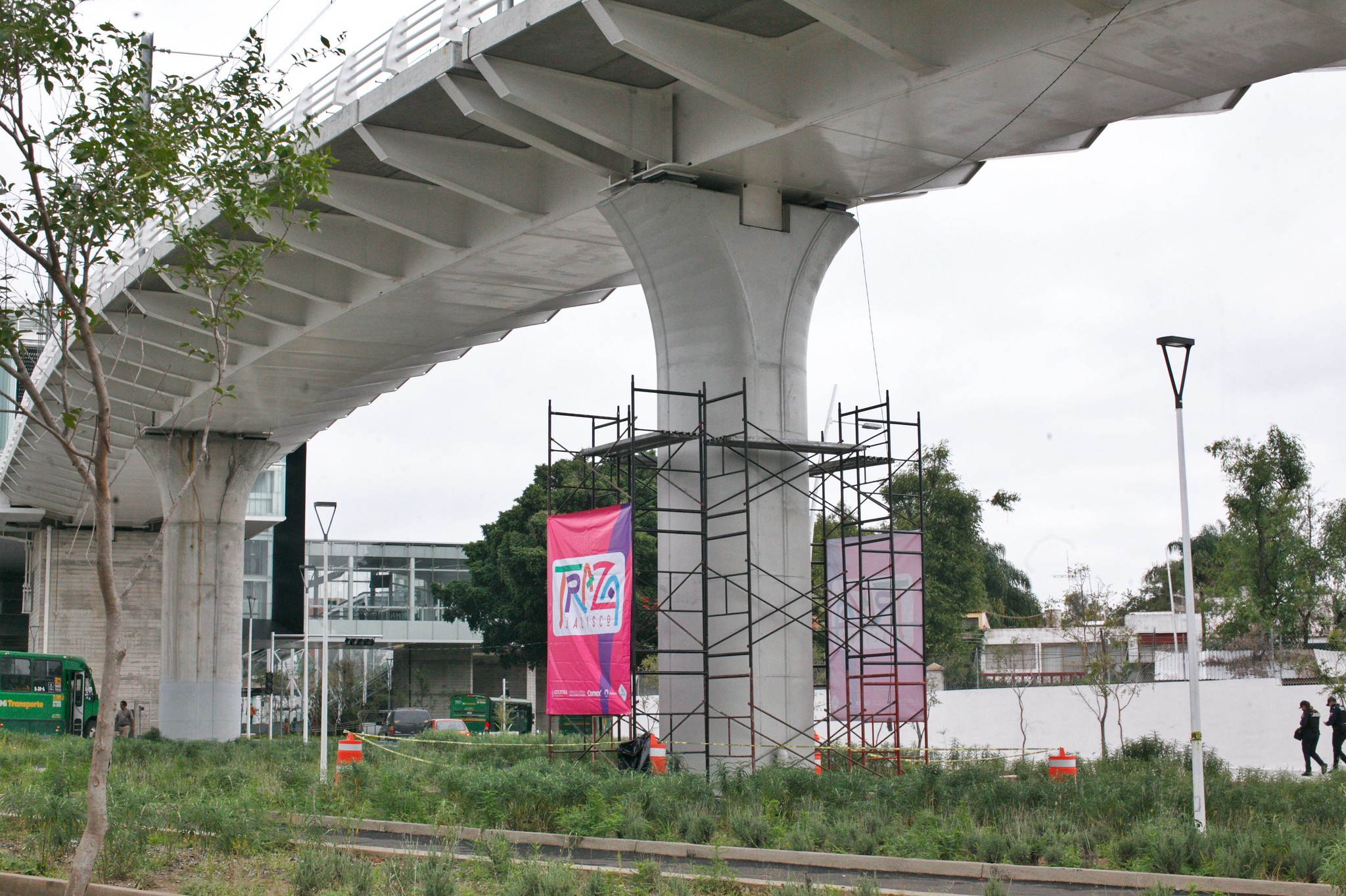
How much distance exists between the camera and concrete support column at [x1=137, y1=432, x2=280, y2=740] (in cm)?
3878

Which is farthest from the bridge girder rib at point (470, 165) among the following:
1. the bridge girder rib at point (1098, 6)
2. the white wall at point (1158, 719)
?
the white wall at point (1158, 719)

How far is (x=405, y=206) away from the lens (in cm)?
2339

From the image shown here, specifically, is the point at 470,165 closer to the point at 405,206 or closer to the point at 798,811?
the point at 405,206

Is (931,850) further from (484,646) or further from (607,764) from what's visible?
(484,646)

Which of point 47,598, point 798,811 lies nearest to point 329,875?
point 798,811

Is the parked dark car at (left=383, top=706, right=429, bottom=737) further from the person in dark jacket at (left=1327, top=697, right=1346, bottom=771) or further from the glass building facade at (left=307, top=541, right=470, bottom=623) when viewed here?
the person in dark jacket at (left=1327, top=697, right=1346, bottom=771)

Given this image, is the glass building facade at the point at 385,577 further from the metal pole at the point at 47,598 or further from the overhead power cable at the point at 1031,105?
the overhead power cable at the point at 1031,105

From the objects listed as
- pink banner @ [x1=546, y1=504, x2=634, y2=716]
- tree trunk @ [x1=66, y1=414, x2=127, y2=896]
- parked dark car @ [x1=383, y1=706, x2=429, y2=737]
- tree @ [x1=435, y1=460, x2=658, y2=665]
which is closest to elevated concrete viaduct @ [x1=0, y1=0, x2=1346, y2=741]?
pink banner @ [x1=546, y1=504, x2=634, y2=716]

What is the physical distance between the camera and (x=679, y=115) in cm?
1933

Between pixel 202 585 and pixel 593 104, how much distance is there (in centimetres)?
2616

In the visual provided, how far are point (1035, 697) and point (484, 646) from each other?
27739 millimetres

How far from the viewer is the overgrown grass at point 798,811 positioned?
12.2 m

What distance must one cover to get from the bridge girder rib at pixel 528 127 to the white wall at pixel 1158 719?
51.0 ft

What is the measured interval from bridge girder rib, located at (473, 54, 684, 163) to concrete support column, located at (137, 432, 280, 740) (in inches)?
943
